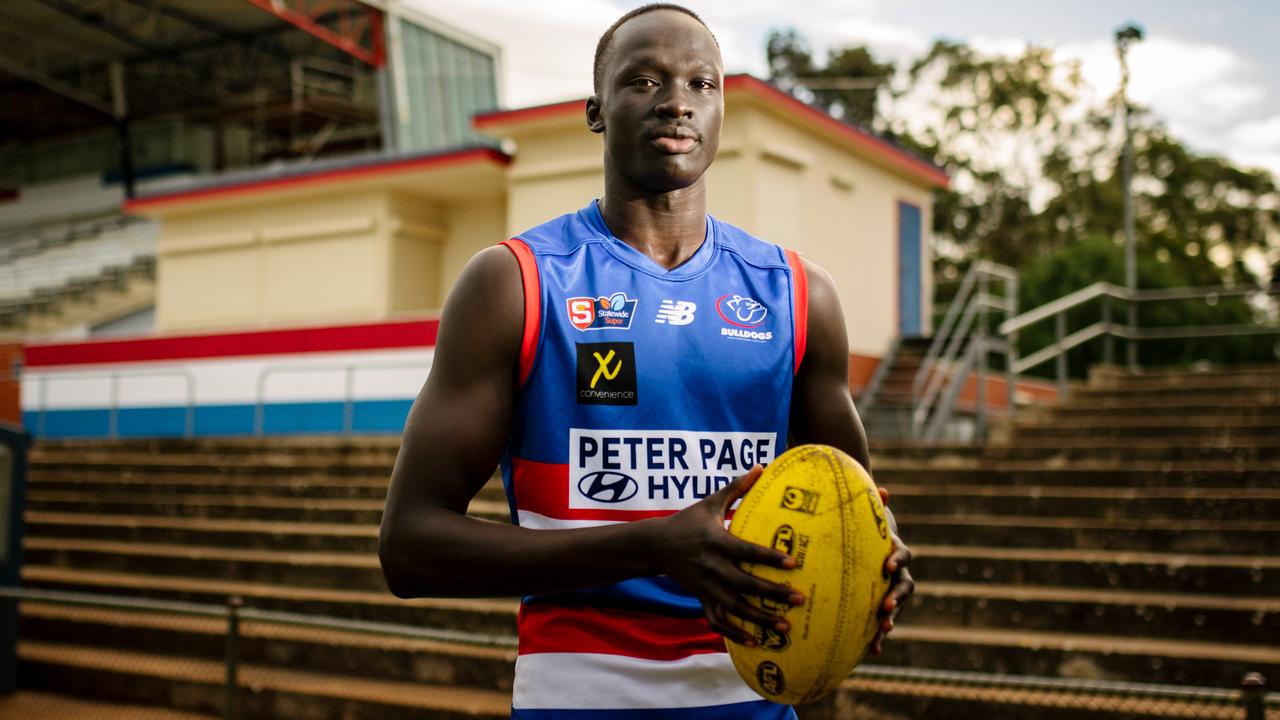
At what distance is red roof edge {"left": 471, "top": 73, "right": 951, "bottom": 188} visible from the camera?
41.4 feet

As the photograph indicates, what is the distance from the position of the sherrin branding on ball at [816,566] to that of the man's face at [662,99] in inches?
21.2

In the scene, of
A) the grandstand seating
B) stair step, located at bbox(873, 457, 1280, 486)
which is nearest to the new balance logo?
stair step, located at bbox(873, 457, 1280, 486)

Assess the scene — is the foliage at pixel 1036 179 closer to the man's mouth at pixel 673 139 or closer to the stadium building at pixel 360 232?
the stadium building at pixel 360 232

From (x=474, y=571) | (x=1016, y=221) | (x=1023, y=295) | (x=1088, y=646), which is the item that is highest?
(x=1016, y=221)

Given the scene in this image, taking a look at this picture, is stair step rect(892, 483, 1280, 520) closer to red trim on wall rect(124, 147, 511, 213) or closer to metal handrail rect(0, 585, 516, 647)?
metal handrail rect(0, 585, 516, 647)

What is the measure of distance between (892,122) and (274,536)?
2847cm

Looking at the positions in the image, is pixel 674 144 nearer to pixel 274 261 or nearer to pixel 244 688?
pixel 244 688

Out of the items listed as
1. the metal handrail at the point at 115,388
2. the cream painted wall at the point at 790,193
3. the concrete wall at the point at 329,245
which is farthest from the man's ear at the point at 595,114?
the metal handrail at the point at 115,388

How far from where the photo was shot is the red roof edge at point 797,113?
12.6 meters

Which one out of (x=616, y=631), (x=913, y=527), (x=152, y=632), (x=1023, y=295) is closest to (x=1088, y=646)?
(x=913, y=527)

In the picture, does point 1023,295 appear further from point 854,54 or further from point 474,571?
point 474,571

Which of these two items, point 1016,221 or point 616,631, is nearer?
point 616,631

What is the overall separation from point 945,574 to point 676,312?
5902 mm

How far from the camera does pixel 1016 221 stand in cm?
3391
